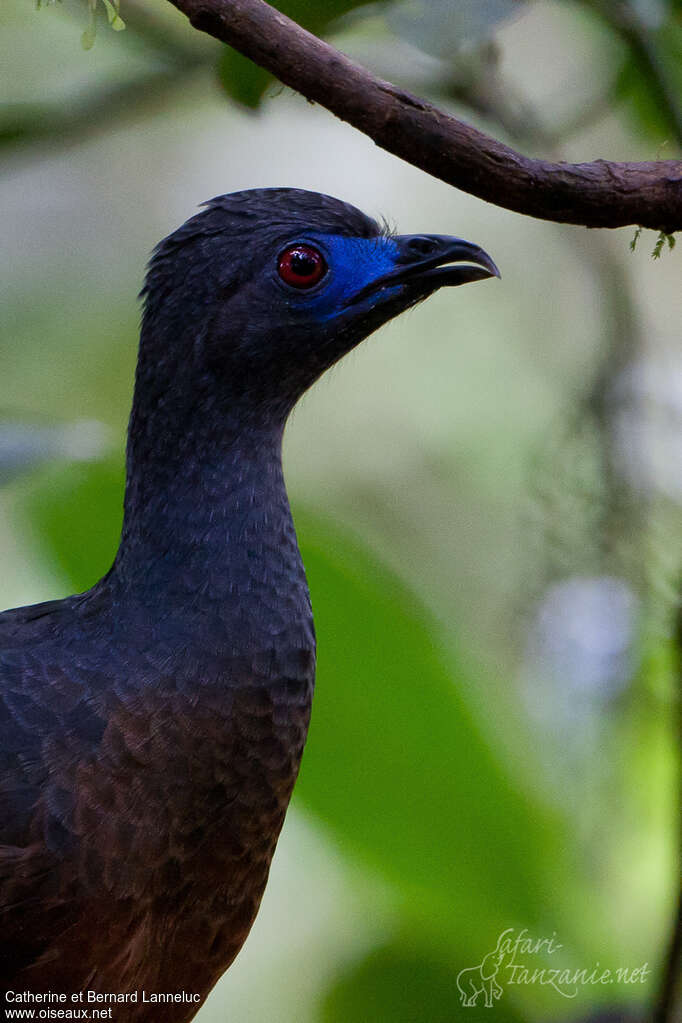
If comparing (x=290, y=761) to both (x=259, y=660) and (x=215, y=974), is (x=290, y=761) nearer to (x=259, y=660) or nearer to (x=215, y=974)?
(x=259, y=660)

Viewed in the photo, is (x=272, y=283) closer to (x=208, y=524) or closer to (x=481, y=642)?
(x=208, y=524)

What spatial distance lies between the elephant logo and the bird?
653mm

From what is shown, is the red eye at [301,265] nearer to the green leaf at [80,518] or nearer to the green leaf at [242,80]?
the green leaf at [242,80]

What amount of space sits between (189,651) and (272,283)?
2.22ft

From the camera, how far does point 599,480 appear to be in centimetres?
329

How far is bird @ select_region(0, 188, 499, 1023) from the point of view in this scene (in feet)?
6.46

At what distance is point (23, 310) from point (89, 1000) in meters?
3.47

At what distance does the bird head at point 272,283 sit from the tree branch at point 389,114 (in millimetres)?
629

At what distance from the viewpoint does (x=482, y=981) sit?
2.66 meters

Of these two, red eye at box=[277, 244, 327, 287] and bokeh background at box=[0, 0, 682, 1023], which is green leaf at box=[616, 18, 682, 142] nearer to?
bokeh background at box=[0, 0, 682, 1023]

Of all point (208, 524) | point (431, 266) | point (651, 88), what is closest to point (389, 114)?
point (431, 266)

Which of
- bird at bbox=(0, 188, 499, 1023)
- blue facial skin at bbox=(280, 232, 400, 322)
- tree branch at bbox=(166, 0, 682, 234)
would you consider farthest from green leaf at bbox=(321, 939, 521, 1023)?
tree branch at bbox=(166, 0, 682, 234)

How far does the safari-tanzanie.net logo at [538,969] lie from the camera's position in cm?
271

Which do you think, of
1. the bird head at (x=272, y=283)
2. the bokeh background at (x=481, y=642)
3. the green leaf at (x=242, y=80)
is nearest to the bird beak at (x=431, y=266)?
the bird head at (x=272, y=283)
